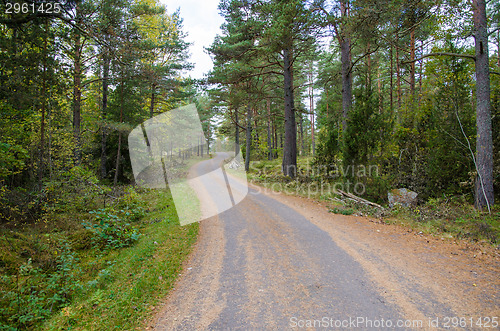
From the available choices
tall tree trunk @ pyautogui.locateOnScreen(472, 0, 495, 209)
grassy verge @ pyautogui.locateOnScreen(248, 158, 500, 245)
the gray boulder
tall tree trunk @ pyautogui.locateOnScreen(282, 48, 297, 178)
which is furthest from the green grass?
tall tree trunk @ pyautogui.locateOnScreen(282, 48, 297, 178)

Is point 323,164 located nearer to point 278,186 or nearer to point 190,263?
point 278,186

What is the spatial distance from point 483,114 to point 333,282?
7.52 m

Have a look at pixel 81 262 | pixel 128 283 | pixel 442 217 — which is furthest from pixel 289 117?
pixel 128 283

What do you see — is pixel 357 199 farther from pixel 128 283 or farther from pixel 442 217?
pixel 128 283

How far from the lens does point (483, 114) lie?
7246 millimetres

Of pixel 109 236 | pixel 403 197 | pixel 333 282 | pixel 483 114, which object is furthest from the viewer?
pixel 403 197

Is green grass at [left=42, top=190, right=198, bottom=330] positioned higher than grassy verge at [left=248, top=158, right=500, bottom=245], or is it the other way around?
grassy verge at [left=248, top=158, right=500, bottom=245]

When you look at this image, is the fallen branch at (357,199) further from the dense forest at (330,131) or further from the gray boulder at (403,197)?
the gray boulder at (403,197)

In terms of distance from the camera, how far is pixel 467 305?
3.33m

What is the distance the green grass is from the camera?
338 centimetres

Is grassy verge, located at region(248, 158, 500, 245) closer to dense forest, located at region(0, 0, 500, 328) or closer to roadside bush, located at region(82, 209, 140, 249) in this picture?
dense forest, located at region(0, 0, 500, 328)

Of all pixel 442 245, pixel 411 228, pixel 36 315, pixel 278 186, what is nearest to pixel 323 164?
pixel 278 186

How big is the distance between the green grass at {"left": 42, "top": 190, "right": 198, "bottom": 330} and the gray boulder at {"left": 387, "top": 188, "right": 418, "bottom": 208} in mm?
7359

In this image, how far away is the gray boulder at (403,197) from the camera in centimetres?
876
